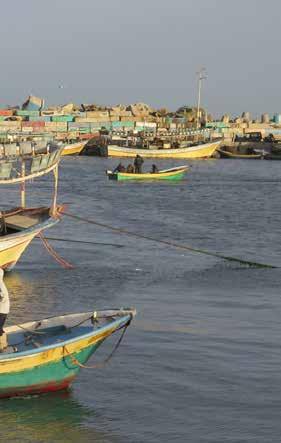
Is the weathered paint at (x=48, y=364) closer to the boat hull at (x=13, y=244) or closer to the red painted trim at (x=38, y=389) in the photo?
the red painted trim at (x=38, y=389)

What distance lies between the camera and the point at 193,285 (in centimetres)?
2067

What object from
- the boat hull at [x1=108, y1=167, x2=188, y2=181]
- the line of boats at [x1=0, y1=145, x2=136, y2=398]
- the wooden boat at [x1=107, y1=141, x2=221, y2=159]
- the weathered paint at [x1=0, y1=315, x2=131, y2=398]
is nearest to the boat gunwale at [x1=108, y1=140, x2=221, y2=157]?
the wooden boat at [x1=107, y1=141, x2=221, y2=159]

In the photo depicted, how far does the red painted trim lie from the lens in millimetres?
11797

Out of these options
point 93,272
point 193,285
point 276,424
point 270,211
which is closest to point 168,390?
point 276,424

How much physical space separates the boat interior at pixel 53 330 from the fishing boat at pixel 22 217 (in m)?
7.29

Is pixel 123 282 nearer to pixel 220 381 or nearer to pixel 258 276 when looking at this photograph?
pixel 258 276

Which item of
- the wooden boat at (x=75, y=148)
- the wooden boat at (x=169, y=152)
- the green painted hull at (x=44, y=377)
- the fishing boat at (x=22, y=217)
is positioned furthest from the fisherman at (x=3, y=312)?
the wooden boat at (x=75, y=148)

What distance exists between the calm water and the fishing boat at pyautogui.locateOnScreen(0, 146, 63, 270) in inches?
25.8

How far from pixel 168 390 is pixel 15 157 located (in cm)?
1034

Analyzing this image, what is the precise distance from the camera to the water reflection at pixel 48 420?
11117mm

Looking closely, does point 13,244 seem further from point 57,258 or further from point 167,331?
point 167,331

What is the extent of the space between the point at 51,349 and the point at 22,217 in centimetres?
1055

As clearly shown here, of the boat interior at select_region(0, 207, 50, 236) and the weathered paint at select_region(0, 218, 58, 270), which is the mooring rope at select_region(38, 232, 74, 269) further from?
the weathered paint at select_region(0, 218, 58, 270)

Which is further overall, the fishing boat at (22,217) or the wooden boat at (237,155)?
the wooden boat at (237,155)
